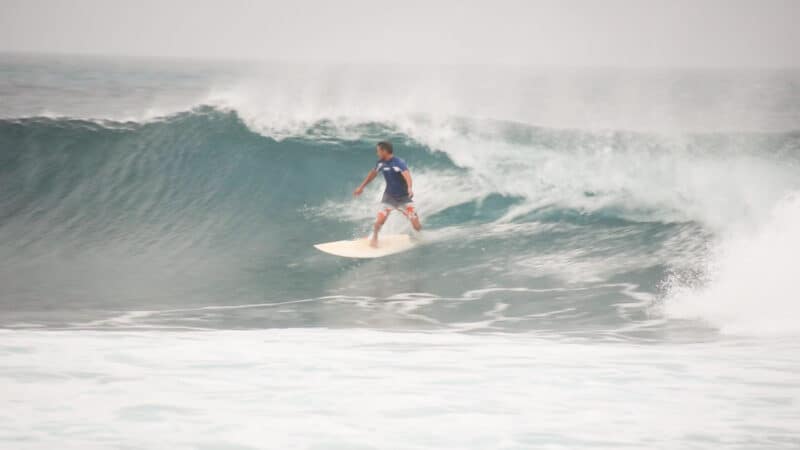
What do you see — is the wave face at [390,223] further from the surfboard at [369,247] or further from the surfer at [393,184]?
the surfer at [393,184]

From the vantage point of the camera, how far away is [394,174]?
5.95 metres

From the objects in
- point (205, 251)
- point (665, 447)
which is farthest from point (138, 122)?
point (665, 447)

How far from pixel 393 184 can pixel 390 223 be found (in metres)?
0.76

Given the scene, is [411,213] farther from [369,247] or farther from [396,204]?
[369,247]

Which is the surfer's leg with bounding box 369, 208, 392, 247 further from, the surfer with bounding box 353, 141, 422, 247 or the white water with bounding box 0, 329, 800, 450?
the white water with bounding box 0, 329, 800, 450

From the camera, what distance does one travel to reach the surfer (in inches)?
232

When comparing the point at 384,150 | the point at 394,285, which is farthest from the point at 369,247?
the point at 384,150

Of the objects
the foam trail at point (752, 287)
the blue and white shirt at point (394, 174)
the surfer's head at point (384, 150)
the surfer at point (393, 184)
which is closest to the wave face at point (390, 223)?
the foam trail at point (752, 287)

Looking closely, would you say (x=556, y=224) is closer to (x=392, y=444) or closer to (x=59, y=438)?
(x=392, y=444)

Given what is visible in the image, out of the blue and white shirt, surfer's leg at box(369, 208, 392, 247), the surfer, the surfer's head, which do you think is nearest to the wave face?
surfer's leg at box(369, 208, 392, 247)

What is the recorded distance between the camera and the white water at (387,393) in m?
2.67

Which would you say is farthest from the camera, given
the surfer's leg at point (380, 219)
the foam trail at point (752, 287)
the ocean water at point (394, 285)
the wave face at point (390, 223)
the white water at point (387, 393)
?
the surfer's leg at point (380, 219)

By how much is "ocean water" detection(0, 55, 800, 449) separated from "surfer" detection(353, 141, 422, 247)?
0.37 metres

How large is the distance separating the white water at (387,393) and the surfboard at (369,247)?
1927mm
